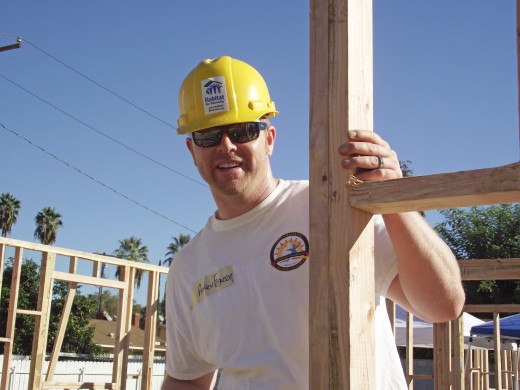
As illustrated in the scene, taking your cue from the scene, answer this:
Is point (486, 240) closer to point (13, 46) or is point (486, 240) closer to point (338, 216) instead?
point (13, 46)

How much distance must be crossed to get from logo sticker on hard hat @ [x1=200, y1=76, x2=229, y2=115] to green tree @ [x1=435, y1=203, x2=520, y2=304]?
92.3 ft

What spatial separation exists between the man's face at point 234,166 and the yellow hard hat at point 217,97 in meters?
0.08

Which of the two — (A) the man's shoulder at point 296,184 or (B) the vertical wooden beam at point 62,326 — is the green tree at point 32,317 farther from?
(A) the man's shoulder at point 296,184

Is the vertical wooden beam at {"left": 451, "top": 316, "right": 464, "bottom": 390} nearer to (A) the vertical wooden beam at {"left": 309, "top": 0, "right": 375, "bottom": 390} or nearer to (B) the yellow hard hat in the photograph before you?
(B) the yellow hard hat

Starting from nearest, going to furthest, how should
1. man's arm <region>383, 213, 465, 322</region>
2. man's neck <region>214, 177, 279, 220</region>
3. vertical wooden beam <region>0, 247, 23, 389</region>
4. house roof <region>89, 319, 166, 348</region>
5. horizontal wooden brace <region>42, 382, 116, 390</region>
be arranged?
man's arm <region>383, 213, 465, 322</region>
man's neck <region>214, 177, 279, 220</region>
vertical wooden beam <region>0, 247, 23, 389</region>
horizontal wooden brace <region>42, 382, 116, 390</region>
house roof <region>89, 319, 166, 348</region>

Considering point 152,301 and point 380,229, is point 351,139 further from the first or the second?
point 152,301

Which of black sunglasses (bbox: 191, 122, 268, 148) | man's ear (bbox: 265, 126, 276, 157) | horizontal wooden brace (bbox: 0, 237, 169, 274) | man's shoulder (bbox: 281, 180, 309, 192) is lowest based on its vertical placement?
man's shoulder (bbox: 281, 180, 309, 192)

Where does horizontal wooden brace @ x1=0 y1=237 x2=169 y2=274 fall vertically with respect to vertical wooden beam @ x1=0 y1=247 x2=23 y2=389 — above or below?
above

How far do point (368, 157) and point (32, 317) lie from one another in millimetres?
32389

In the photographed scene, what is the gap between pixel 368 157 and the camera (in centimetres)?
152

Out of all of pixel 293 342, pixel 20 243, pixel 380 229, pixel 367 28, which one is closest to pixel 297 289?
pixel 293 342

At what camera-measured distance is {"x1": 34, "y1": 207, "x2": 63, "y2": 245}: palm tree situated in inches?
1950

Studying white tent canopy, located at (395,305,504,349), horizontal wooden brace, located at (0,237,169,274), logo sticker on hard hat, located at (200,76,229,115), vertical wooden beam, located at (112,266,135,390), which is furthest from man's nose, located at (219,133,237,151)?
white tent canopy, located at (395,305,504,349)

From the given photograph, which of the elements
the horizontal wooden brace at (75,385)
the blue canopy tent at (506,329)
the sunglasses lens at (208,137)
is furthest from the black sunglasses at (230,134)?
the blue canopy tent at (506,329)
